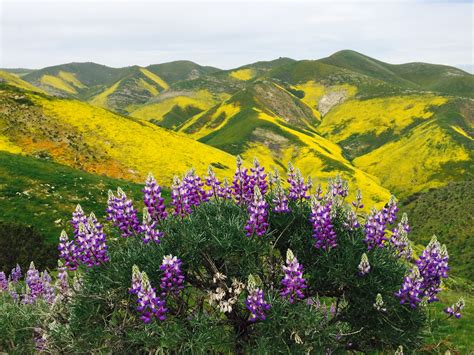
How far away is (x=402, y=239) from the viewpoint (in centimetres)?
738

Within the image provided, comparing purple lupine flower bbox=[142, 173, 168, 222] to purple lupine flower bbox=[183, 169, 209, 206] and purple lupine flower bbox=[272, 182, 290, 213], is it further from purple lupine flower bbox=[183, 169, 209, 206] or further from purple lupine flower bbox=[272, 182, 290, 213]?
purple lupine flower bbox=[272, 182, 290, 213]

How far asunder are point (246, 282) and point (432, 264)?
Result: 3371mm

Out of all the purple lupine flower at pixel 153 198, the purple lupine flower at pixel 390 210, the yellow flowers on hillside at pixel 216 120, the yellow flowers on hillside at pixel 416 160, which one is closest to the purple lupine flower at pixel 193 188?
the purple lupine flower at pixel 153 198

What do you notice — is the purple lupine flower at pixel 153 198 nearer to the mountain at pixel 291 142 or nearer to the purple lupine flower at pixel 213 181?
the purple lupine flower at pixel 213 181

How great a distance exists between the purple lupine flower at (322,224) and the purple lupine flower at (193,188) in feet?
8.27

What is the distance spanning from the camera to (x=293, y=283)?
595 cm

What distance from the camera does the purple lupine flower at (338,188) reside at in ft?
26.2

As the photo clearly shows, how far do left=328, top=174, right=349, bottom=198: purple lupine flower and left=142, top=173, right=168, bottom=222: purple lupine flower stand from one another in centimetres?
345

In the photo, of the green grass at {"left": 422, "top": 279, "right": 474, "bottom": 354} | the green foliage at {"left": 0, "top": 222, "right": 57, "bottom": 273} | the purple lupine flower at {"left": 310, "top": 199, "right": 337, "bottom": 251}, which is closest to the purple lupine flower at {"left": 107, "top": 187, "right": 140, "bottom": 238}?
the purple lupine flower at {"left": 310, "top": 199, "right": 337, "bottom": 251}

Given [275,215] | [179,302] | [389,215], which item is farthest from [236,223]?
[389,215]

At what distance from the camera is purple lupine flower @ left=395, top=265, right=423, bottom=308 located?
250 inches

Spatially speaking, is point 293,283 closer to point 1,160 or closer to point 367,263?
point 367,263

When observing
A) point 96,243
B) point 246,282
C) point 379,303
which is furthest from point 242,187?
point 379,303

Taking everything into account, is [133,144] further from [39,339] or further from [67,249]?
[67,249]
